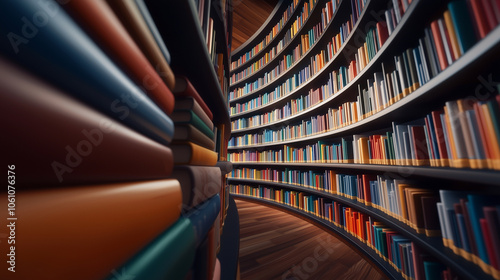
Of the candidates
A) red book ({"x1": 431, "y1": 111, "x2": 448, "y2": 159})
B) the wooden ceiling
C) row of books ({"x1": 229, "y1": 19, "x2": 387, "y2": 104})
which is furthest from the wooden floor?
the wooden ceiling

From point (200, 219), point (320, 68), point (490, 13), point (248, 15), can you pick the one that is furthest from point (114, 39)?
point (248, 15)

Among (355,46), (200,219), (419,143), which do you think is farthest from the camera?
(355,46)

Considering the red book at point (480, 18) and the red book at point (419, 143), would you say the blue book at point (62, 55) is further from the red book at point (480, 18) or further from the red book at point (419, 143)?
the red book at point (419, 143)

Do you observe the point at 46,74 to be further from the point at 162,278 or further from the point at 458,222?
the point at 458,222

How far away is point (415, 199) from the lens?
0.96 m

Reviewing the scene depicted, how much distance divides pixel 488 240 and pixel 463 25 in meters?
0.82

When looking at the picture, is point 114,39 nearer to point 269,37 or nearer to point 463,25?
point 463,25

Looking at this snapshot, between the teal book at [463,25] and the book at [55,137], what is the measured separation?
3.94ft

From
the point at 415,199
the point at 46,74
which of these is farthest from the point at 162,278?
the point at 415,199

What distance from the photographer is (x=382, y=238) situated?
1254 millimetres

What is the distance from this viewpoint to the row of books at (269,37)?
2.82 meters

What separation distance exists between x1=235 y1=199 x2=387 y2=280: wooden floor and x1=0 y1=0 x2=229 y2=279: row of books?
1.26 m
